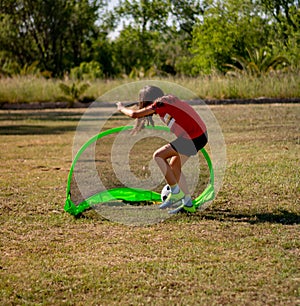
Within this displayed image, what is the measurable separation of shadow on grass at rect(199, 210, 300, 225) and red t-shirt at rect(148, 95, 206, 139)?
0.75 meters

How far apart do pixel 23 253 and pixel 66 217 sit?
1.15 metres

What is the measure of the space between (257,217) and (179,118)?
114 cm

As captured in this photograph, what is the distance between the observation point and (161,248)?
16.2ft

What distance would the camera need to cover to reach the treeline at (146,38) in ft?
91.5

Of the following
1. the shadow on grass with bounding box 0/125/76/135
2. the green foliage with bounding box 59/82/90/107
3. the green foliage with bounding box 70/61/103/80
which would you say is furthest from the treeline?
the shadow on grass with bounding box 0/125/76/135

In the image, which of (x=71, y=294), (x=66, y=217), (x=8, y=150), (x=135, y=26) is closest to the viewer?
(x=71, y=294)

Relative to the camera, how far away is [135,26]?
142 ft

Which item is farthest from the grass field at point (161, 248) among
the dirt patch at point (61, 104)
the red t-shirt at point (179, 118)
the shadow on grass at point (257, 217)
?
the dirt patch at point (61, 104)

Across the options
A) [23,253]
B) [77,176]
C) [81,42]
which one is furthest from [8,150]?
[81,42]

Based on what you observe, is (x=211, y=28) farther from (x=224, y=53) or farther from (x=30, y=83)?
(x=30, y=83)

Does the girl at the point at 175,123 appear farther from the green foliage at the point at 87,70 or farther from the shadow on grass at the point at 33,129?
the green foliage at the point at 87,70

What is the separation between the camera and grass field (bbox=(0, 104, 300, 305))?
3.96 m

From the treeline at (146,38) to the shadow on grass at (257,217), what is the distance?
16122mm

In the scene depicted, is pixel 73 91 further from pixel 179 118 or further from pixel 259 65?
pixel 179 118
